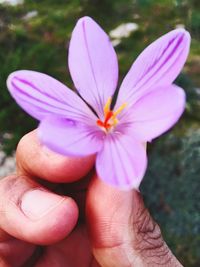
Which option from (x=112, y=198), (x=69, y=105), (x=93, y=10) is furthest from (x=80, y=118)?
(x=93, y=10)

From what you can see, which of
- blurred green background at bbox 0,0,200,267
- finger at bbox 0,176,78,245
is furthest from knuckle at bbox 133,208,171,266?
blurred green background at bbox 0,0,200,267

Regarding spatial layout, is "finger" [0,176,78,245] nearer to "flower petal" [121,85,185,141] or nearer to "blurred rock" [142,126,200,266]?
"flower petal" [121,85,185,141]

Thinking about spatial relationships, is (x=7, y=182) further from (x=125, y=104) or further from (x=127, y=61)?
(x=127, y=61)

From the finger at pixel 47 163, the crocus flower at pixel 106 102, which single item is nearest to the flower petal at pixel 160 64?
the crocus flower at pixel 106 102

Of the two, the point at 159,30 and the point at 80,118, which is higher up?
the point at 80,118

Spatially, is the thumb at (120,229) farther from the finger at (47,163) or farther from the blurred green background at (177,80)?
the blurred green background at (177,80)

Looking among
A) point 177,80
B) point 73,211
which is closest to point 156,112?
point 73,211

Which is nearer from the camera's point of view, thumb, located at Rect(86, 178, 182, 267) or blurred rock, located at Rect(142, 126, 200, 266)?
thumb, located at Rect(86, 178, 182, 267)
